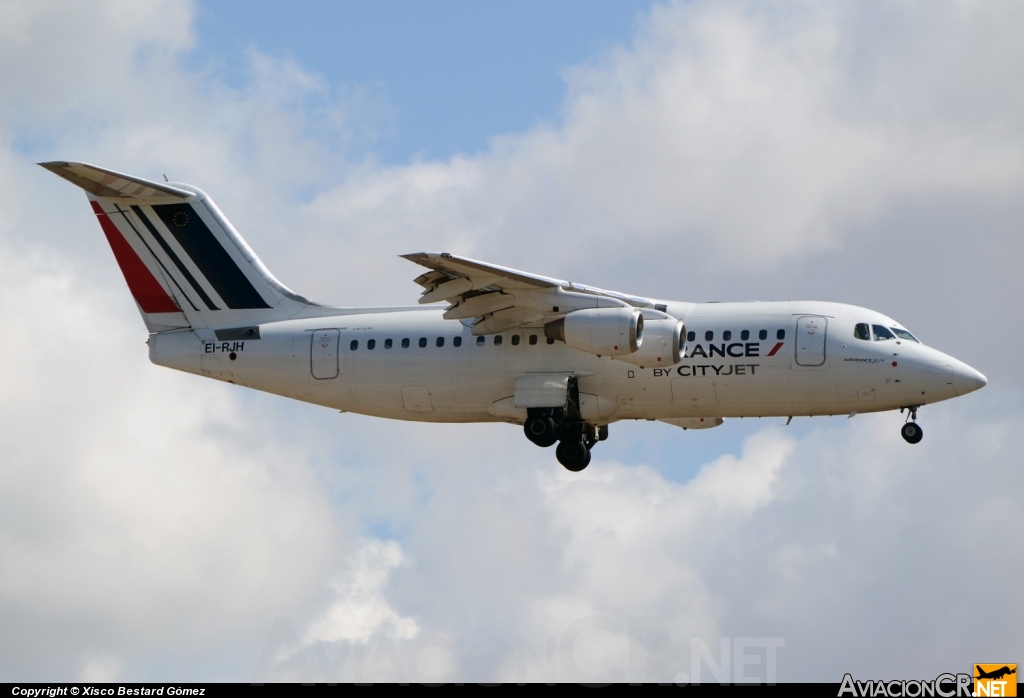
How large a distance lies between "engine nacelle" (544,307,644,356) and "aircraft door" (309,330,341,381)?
452 centimetres

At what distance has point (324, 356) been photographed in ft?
92.1

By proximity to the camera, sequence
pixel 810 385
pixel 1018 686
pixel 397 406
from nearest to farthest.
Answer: pixel 1018 686 → pixel 810 385 → pixel 397 406

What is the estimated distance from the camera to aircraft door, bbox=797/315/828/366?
1013 inches

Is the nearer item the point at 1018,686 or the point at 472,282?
the point at 1018,686

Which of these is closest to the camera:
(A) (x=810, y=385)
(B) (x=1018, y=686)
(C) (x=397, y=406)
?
(B) (x=1018, y=686)

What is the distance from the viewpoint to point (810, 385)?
25.8m

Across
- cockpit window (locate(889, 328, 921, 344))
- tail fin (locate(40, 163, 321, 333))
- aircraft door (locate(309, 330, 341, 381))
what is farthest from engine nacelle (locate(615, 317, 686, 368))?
tail fin (locate(40, 163, 321, 333))

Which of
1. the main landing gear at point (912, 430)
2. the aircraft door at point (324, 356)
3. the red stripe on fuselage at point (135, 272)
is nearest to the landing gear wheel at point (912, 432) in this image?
the main landing gear at point (912, 430)

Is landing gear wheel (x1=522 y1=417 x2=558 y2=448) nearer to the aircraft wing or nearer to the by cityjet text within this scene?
the aircraft wing

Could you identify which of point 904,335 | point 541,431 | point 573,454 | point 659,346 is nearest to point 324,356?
point 541,431

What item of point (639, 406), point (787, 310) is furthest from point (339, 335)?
point (787, 310)

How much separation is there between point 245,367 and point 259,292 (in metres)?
1.51

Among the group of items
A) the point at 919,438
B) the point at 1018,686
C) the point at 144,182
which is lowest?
the point at 1018,686

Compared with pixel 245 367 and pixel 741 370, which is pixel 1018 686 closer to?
pixel 741 370
